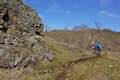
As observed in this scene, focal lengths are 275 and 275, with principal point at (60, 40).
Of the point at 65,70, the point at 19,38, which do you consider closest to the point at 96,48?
the point at 65,70

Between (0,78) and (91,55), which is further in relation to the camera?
(91,55)

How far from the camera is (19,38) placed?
212 feet

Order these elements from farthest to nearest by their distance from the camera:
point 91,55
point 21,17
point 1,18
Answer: point 91,55
point 21,17
point 1,18

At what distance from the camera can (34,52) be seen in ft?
210

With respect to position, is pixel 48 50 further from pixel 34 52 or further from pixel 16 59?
pixel 16 59

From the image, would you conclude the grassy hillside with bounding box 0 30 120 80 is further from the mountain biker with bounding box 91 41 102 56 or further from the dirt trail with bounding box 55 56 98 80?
the mountain biker with bounding box 91 41 102 56

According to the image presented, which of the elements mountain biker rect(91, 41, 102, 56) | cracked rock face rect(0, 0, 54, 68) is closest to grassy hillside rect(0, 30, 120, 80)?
cracked rock face rect(0, 0, 54, 68)

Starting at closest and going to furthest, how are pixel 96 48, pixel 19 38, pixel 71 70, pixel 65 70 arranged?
pixel 71 70
pixel 65 70
pixel 19 38
pixel 96 48

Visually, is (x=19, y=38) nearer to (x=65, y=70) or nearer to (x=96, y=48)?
(x=65, y=70)

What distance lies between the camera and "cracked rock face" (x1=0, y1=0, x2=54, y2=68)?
5925 centimetres

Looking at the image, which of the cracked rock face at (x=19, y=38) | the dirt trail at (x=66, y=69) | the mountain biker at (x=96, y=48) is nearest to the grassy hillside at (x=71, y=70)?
the dirt trail at (x=66, y=69)

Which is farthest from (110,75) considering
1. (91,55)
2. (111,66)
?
(91,55)

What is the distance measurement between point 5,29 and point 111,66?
25845 mm

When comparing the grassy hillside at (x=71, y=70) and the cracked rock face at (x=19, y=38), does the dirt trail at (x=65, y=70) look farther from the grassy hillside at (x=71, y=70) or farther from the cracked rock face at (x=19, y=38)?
the cracked rock face at (x=19, y=38)
